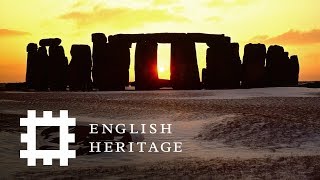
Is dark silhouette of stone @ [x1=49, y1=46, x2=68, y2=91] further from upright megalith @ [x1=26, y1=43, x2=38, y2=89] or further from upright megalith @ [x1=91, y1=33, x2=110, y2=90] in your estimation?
upright megalith @ [x1=91, y1=33, x2=110, y2=90]

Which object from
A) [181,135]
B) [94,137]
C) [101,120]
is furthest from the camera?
[101,120]

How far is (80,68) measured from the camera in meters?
34.2

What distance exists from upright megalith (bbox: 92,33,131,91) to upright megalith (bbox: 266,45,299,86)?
925 cm

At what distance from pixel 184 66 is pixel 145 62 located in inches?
92.1

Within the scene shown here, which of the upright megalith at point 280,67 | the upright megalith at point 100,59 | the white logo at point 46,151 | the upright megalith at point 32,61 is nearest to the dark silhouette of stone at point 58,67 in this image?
the upright megalith at point 32,61

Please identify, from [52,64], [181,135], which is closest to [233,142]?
[181,135]

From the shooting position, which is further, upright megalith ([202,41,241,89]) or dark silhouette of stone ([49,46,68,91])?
dark silhouette of stone ([49,46,68,91])

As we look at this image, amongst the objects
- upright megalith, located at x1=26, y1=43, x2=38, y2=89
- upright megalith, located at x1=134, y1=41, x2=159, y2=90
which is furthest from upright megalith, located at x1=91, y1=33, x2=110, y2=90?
upright megalith, located at x1=26, y1=43, x2=38, y2=89

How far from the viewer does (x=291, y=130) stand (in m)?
13.4

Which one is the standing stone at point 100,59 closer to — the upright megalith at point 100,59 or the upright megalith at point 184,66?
the upright megalith at point 100,59

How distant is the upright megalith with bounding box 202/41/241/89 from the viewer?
34031 mm

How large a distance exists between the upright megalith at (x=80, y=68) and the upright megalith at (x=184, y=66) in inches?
201

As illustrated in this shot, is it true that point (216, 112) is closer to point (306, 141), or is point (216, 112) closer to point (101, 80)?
point (306, 141)

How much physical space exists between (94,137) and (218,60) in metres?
22.7
